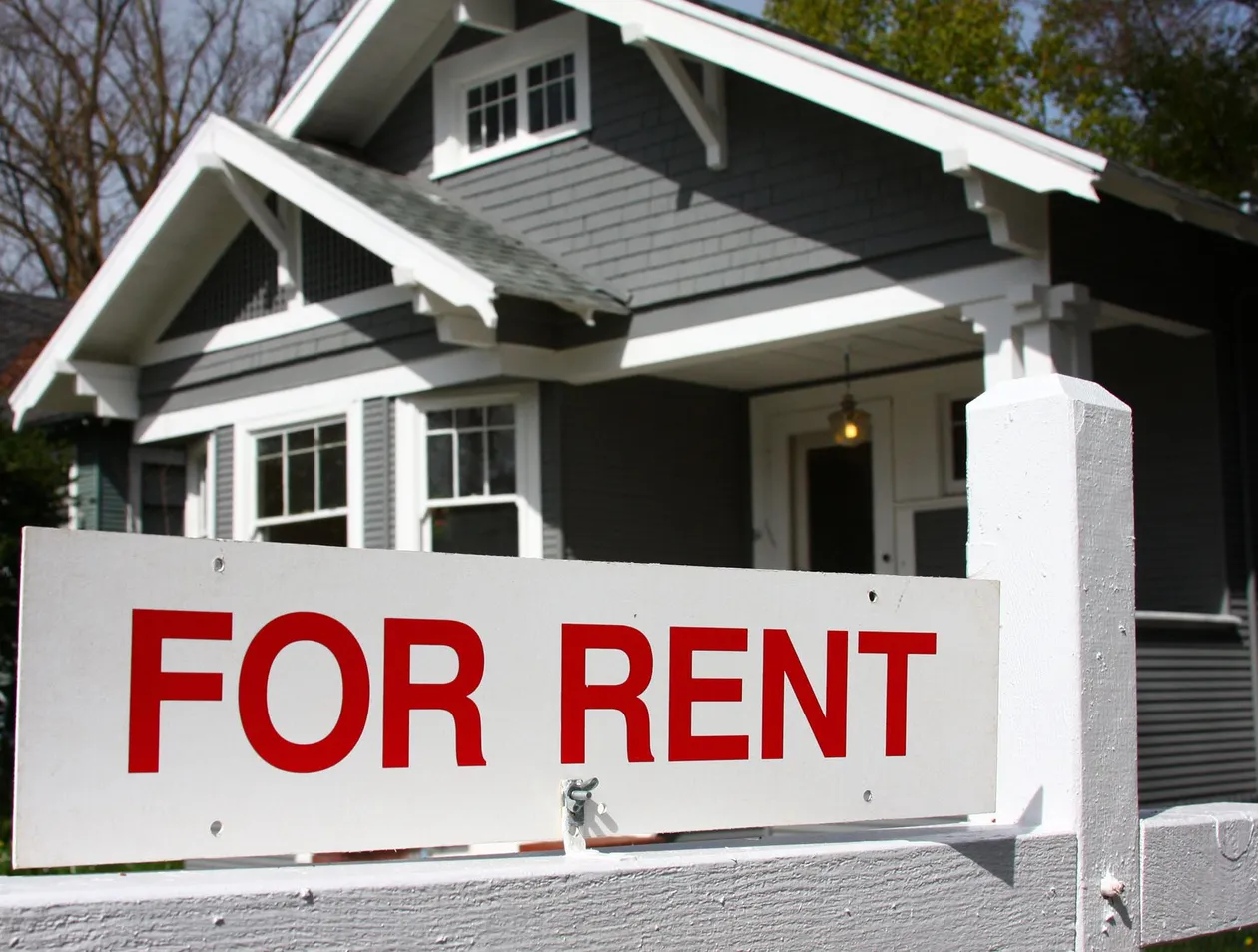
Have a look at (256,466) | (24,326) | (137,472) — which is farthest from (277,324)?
(24,326)

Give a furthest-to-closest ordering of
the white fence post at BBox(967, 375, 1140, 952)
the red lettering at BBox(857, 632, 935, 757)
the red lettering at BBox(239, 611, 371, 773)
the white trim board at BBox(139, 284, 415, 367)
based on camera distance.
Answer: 1. the white trim board at BBox(139, 284, 415, 367)
2. the white fence post at BBox(967, 375, 1140, 952)
3. the red lettering at BBox(857, 632, 935, 757)
4. the red lettering at BBox(239, 611, 371, 773)

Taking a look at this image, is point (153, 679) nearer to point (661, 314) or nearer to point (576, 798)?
point (576, 798)

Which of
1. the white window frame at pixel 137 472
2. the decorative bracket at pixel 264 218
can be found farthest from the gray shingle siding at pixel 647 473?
the white window frame at pixel 137 472

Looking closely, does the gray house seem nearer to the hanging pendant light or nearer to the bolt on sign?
the hanging pendant light

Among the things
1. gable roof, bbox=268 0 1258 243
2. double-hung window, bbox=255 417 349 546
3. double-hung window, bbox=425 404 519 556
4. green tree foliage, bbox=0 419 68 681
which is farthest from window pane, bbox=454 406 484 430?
green tree foliage, bbox=0 419 68 681

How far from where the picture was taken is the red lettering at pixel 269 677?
248cm

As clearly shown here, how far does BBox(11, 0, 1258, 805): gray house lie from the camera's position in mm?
8680

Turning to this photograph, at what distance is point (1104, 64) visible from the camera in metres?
21.9

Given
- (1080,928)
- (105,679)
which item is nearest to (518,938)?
(105,679)

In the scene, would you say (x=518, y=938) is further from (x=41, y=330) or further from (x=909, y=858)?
(x=41, y=330)

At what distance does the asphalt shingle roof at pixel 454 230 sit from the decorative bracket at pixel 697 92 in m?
1.12

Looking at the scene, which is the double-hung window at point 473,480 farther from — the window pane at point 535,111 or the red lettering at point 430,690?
the red lettering at point 430,690

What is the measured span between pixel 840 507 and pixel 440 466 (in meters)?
2.89

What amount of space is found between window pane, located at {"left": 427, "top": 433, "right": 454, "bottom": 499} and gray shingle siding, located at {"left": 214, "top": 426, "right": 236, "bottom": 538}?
2.16 meters
